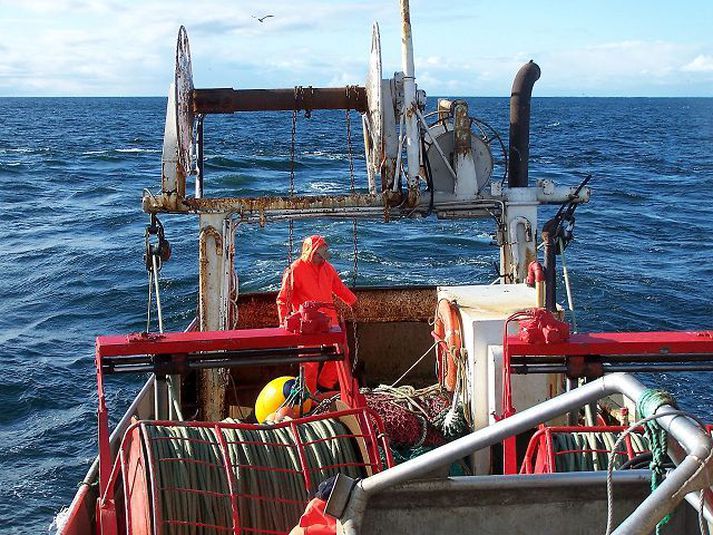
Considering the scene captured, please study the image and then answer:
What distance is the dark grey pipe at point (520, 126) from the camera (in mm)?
9164

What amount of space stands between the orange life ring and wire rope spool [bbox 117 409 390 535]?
209cm

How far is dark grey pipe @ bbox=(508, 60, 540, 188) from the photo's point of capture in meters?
9.16

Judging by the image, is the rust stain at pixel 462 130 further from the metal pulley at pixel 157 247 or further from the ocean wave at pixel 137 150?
the ocean wave at pixel 137 150

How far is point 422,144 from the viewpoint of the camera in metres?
8.52

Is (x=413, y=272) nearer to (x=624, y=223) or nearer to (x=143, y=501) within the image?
(x=624, y=223)

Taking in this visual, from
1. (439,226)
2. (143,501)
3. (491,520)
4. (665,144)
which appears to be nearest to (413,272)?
(439,226)

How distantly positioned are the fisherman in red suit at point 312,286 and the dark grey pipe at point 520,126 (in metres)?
2.08

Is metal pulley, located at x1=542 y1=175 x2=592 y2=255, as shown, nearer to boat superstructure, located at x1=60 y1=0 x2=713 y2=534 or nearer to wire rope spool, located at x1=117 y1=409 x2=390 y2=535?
boat superstructure, located at x1=60 y1=0 x2=713 y2=534

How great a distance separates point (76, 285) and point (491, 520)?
19.6 m

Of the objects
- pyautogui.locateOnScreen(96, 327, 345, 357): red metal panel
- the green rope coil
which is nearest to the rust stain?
pyautogui.locateOnScreen(96, 327, 345, 357): red metal panel

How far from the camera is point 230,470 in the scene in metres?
5.04

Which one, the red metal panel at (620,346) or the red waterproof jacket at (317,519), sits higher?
the red waterproof jacket at (317,519)

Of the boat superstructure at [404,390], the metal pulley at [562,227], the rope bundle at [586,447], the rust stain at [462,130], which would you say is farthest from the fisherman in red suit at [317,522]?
the rust stain at [462,130]

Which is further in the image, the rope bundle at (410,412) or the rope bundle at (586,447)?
the rope bundle at (410,412)
